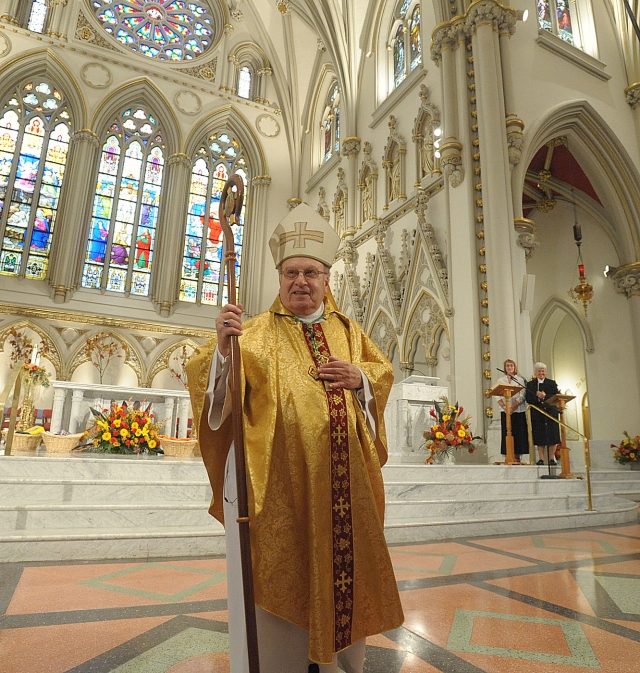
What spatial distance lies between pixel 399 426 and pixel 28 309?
924 centimetres

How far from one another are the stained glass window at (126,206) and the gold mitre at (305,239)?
12.4 m

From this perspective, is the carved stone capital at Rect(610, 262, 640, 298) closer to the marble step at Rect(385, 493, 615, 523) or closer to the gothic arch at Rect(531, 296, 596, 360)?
the gothic arch at Rect(531, 296, 596, 360)

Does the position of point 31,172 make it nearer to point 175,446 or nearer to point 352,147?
point 352,147

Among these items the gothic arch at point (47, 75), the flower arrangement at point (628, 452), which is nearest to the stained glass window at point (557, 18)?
the flower arrangement at point (628, 452)

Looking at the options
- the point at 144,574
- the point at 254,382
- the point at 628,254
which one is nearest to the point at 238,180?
the point at 254,382

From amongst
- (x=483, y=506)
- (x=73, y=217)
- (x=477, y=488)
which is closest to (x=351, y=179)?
(x=73, y=217)

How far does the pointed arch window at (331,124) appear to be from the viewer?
47.4ft

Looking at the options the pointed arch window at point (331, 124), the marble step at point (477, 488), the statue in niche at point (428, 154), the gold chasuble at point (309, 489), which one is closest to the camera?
the gold chasuble at point (309, 489)

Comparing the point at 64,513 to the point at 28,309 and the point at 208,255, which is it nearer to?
the point at 28,309

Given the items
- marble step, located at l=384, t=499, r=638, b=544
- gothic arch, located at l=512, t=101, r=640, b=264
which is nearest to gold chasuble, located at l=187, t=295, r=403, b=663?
marble step, located at l=384, t=499, r=638, b=544

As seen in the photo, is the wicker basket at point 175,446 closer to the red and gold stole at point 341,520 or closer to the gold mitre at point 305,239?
the gold mitre at point 305,239

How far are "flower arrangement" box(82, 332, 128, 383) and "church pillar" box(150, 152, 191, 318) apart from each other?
1390mm

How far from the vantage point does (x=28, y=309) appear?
12000mm

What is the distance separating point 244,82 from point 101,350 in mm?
9273
